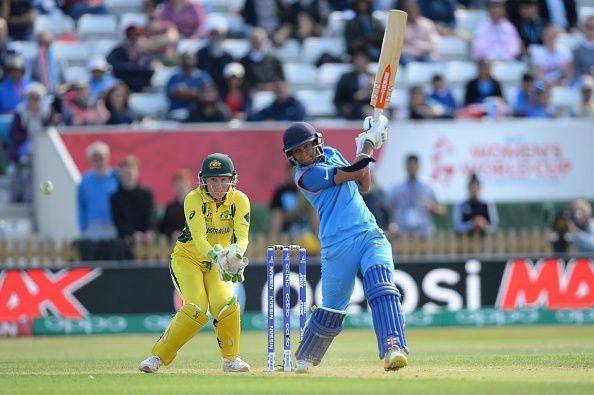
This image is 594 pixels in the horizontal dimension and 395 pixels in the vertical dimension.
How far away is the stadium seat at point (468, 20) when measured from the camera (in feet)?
70.5

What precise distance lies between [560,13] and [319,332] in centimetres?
1319

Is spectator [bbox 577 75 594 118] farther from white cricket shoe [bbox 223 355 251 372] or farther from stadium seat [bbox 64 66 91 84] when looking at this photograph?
white cricket shoe [bbox 223 355 251 372]

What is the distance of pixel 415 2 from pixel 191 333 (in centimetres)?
1208

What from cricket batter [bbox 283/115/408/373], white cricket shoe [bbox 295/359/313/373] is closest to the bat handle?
cricket batter [bbox 283/115/408/373]

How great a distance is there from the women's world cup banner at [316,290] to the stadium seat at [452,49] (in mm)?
4416

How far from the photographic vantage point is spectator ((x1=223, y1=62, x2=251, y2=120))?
18266 mm

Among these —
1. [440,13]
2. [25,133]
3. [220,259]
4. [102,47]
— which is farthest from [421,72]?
[220,259]

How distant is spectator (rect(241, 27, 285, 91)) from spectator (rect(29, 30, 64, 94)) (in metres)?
2.56

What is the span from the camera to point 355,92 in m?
18.4

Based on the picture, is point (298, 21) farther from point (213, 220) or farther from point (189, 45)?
point (213, 220)

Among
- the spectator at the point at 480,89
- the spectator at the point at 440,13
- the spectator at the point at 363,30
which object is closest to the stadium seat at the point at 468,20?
the spectator at the point at 440,13

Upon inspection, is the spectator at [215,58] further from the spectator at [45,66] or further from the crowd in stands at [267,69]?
the spectator at [45,66]

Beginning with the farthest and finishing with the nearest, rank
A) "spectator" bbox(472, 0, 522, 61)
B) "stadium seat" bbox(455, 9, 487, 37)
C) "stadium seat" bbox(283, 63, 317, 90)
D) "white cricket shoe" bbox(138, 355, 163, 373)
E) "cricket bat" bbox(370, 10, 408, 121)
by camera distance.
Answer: "stadium seat" bbox(455, 9, 487, 37)
"spectator" bbox(472, 0, 522, 61)
"stadium seat" bbox(283, 63, 317, 90)
"cricket bat" bbox(370, 10, 408, 121)
"white cricket shoe" bbox(138, 355, 163, 373)

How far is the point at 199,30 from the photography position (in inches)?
774
